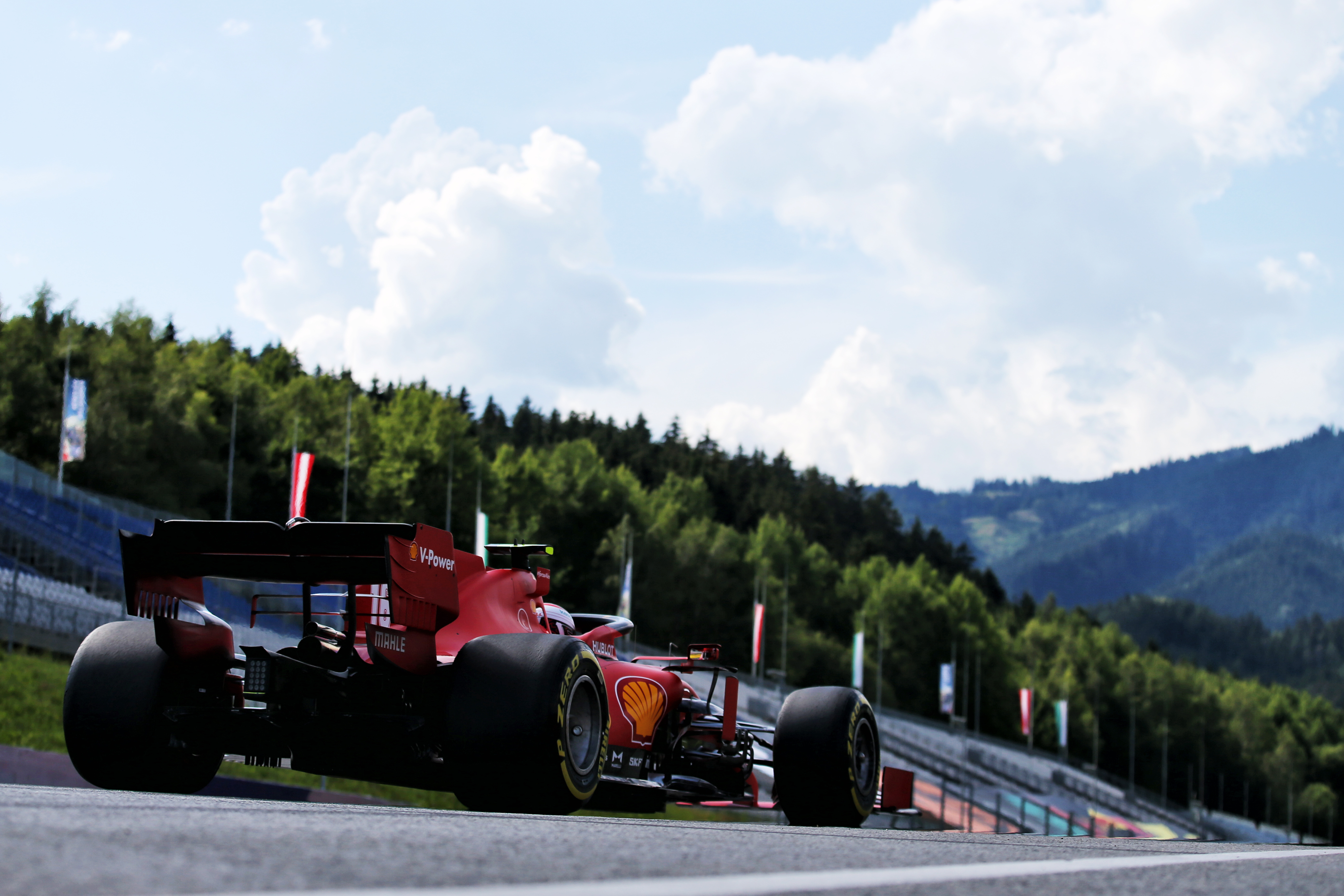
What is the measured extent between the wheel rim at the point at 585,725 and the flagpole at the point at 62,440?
1448 inches

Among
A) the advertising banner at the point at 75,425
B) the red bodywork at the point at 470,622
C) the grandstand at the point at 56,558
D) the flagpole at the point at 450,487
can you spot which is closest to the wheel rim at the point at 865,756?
the red bodywork at the point at 470,622

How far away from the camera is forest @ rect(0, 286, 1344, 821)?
68.1 meters

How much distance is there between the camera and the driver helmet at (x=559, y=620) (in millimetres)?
9938

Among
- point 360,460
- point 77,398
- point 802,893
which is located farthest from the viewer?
point 360,460

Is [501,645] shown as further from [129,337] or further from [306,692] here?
[129,337]

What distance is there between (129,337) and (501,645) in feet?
251

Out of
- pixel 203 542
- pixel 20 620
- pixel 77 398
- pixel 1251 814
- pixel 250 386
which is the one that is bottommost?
pixel 1251 814

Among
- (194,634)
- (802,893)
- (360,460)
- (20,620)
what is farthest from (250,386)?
(802,893)

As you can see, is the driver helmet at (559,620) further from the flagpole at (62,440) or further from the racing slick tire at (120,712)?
the flagpole at (62,440)

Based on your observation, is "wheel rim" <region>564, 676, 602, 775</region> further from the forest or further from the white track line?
the forest

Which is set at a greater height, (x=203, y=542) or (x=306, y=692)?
(x=203, y=542)

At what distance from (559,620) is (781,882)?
6889 mm

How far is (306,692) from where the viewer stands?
7445mm

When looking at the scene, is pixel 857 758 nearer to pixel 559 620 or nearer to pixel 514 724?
pixel 559 620
